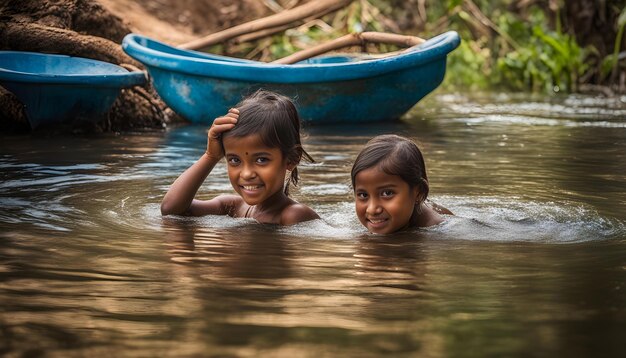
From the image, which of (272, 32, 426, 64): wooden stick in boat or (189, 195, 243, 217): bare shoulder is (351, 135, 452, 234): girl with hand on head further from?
(272, 32, 426, 64): wooden stick in boat

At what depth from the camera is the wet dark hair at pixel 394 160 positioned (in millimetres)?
4461

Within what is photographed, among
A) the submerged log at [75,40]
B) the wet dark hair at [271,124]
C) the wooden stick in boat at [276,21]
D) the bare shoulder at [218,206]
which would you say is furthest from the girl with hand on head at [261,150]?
the wooden stick in boat at [276,21]

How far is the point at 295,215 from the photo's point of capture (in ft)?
15.4

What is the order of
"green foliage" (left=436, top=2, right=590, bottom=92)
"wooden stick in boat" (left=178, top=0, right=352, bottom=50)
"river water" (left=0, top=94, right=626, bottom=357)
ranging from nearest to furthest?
1. "river water" (left=0, top=94, right=626, bottom=357)
2. "wooden stick in boat" (left=178, top=0, right=352, bottom=50)
3. "green foliage" (left=436, top=2, right=590, bottom=92)

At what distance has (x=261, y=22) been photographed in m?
11.8

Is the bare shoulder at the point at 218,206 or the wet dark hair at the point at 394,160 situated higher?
the wet dark hair at the point at 394,160

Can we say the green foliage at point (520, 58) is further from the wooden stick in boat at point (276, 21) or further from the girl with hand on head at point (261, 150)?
the girl with hand on head at point (261, 150)

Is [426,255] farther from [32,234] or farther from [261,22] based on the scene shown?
[261,22]

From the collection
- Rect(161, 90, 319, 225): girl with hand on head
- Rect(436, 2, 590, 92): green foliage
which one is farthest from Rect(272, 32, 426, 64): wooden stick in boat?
Rect(161, 90, 319, 225): girl with hand on head

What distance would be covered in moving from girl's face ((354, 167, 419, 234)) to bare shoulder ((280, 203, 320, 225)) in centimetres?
31

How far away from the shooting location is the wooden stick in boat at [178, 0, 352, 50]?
11469mm

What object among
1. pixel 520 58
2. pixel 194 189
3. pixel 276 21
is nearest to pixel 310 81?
pixel 276 21

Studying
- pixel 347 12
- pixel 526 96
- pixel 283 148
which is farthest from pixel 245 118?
pixel 347 12

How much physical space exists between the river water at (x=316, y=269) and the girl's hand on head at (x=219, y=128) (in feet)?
1.18
